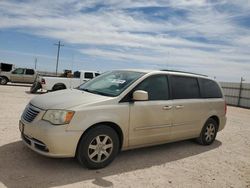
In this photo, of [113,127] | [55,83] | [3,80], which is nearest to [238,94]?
[55,83]

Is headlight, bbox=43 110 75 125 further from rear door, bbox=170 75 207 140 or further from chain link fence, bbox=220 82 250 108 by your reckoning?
chain link fence, bbox=220 82 250 108

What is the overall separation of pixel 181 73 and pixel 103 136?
2724 mm

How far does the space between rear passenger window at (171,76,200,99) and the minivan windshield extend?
94 centimetres

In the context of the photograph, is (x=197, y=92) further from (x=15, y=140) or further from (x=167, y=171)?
(x=15, y=140)

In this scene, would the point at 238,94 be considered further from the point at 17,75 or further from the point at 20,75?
the point at 17,75

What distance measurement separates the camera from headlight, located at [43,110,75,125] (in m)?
4.69

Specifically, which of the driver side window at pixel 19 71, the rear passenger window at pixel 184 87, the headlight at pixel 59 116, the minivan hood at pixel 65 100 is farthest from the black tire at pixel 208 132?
the driver side window at pixel 19 71

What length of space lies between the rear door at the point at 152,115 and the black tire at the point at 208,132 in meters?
1.52

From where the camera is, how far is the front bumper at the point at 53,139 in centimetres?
461

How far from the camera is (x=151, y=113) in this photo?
5.78 m

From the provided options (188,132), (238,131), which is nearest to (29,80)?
(238,131)

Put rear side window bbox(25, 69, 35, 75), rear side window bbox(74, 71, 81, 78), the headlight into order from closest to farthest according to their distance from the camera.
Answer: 1. the headlight
2. rear side window bbox(74, 71, 81, 78)
3. rear side window bbox(25, 69, 35, 75)

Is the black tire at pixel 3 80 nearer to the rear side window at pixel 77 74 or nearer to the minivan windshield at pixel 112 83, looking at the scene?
the rear side window at pixel 77 74

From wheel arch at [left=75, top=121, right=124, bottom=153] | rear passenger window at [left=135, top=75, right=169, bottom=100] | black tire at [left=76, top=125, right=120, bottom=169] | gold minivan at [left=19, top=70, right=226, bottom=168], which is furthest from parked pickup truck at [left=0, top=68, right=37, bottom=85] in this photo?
black tire at [left=76, top=125, right=120, bottom=169]
